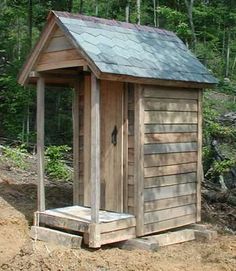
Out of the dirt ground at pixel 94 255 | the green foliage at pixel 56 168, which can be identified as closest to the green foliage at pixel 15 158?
the green foliage at pixel 56 168

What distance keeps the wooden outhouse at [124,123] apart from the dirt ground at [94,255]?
0.33 meters

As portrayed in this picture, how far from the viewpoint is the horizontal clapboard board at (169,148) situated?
24.1 feet

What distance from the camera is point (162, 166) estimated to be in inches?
299

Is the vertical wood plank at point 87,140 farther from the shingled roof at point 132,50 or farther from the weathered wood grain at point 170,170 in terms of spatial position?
the weathered wood grain at point 170,170

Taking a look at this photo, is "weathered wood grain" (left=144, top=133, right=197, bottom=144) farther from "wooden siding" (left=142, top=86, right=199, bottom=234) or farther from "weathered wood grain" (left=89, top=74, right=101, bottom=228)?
"weathered wood grain" (left=89, top=74, right=101, bottom=228)

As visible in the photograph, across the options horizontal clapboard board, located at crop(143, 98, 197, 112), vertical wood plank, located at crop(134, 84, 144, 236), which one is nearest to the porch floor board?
vertical wood plank, located at crop(134, 84, 144, 236)

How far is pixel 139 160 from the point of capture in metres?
7.18

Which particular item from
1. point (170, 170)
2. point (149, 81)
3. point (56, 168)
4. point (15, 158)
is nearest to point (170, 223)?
point (170, 170)

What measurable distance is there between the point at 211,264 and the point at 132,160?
6.25ft

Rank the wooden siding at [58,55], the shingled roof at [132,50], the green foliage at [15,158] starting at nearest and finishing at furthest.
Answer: the shingled roof at [132,50] → the wooden siding at [58,55] → the green foliage at [15,158]

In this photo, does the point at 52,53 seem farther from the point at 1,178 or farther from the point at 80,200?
the point at 1,178

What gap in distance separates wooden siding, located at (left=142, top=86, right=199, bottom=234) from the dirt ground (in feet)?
1.81

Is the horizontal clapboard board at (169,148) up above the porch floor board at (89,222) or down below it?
above

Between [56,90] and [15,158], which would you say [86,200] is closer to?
[15,158]
